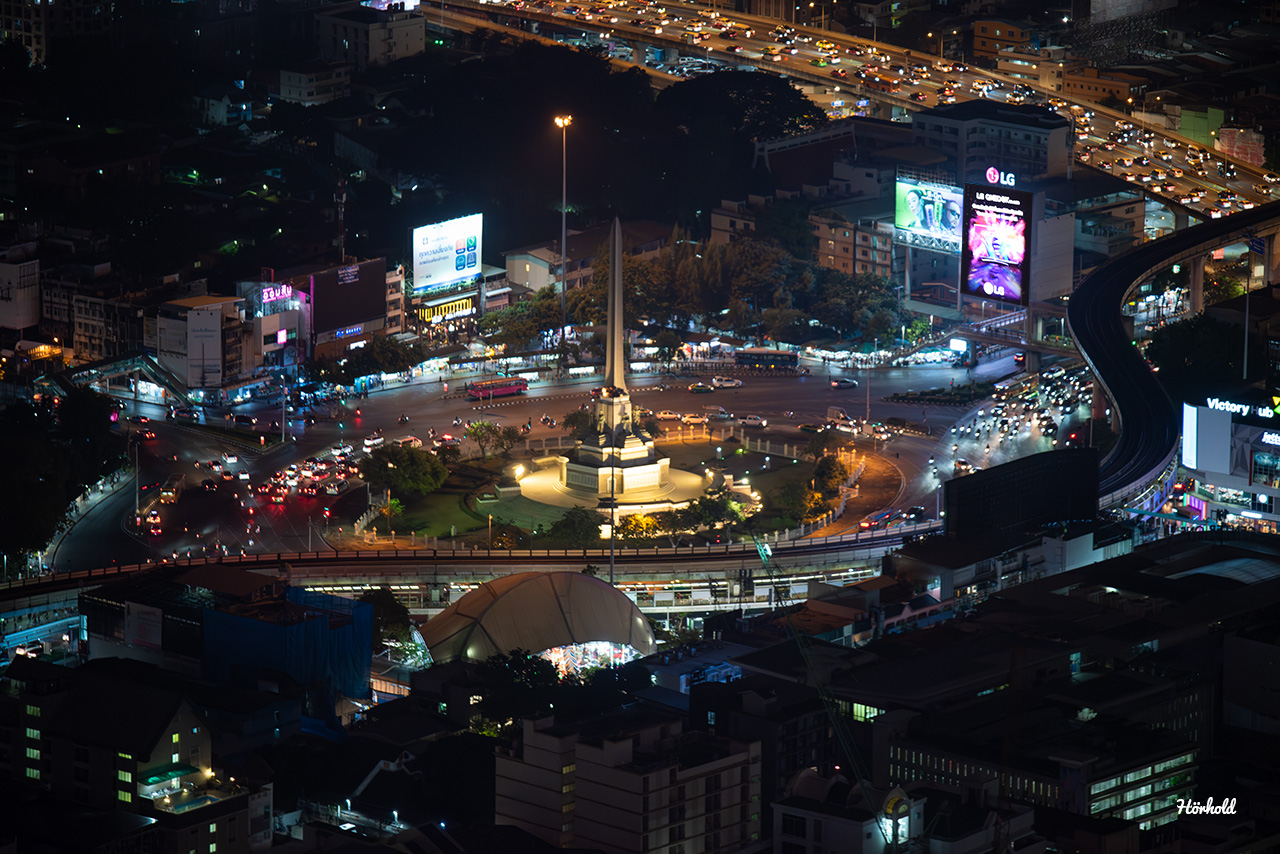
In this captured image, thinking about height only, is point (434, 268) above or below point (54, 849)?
above

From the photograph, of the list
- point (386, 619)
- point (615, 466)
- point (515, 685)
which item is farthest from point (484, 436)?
point (515, 685)

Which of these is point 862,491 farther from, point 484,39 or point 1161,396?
point 484,39

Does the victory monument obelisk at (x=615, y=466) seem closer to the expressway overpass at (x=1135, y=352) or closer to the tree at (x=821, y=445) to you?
the tree at (x=821, y=445)

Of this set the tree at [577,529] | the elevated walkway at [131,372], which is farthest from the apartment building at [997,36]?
the tree at [577,529]

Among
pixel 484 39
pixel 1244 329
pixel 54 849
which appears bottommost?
pixel 54 849

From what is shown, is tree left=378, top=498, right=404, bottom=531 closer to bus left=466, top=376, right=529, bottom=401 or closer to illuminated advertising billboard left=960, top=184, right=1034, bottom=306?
bus left=466, top=376, right=529, bottom=401

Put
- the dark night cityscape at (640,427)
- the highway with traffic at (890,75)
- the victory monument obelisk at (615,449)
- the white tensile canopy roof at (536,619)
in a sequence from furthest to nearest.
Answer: the highway with traffic at (890,75), the victory monument obelisk at (615,449), the white tensile canopy roof at (536,619), the dark night cityscape at (640,427)

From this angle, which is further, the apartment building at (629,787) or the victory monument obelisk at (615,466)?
the victory monument obelisk at (615,466)

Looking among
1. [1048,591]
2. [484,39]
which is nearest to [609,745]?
[1048,591]
